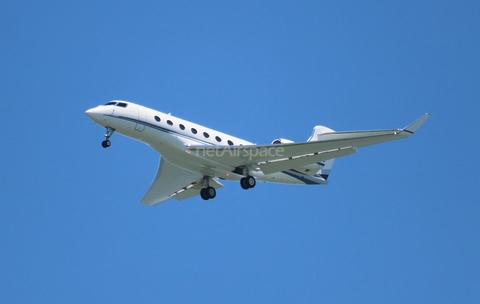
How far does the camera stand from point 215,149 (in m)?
28.8

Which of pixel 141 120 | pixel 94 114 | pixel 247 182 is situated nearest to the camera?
pixel 94 114

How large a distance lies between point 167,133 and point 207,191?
11.7 feet

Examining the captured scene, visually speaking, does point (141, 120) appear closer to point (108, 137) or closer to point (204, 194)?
point (108, 137)

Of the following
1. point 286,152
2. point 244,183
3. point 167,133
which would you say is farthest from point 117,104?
point 286,152

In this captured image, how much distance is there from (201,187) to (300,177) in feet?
13.5

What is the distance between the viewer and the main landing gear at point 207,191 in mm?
30969

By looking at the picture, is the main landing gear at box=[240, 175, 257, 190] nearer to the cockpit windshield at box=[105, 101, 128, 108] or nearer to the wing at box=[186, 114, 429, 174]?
the wing at box=[186, 114, 429, 174]

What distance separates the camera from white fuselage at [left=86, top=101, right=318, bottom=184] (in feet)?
91.5

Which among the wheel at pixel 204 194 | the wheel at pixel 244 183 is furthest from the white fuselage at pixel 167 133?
the wheel at pixel 204 194

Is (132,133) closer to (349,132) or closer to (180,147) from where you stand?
(180,147)

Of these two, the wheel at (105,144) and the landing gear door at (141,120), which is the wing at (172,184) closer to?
the landing gear door at (141,120)

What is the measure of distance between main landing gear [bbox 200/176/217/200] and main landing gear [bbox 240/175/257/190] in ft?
5.72

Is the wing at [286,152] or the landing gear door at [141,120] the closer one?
the wing at [286,152]

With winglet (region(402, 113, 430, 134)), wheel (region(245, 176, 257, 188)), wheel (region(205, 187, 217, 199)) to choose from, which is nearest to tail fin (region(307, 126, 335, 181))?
wheel (region(245, 176, 257, 188))
